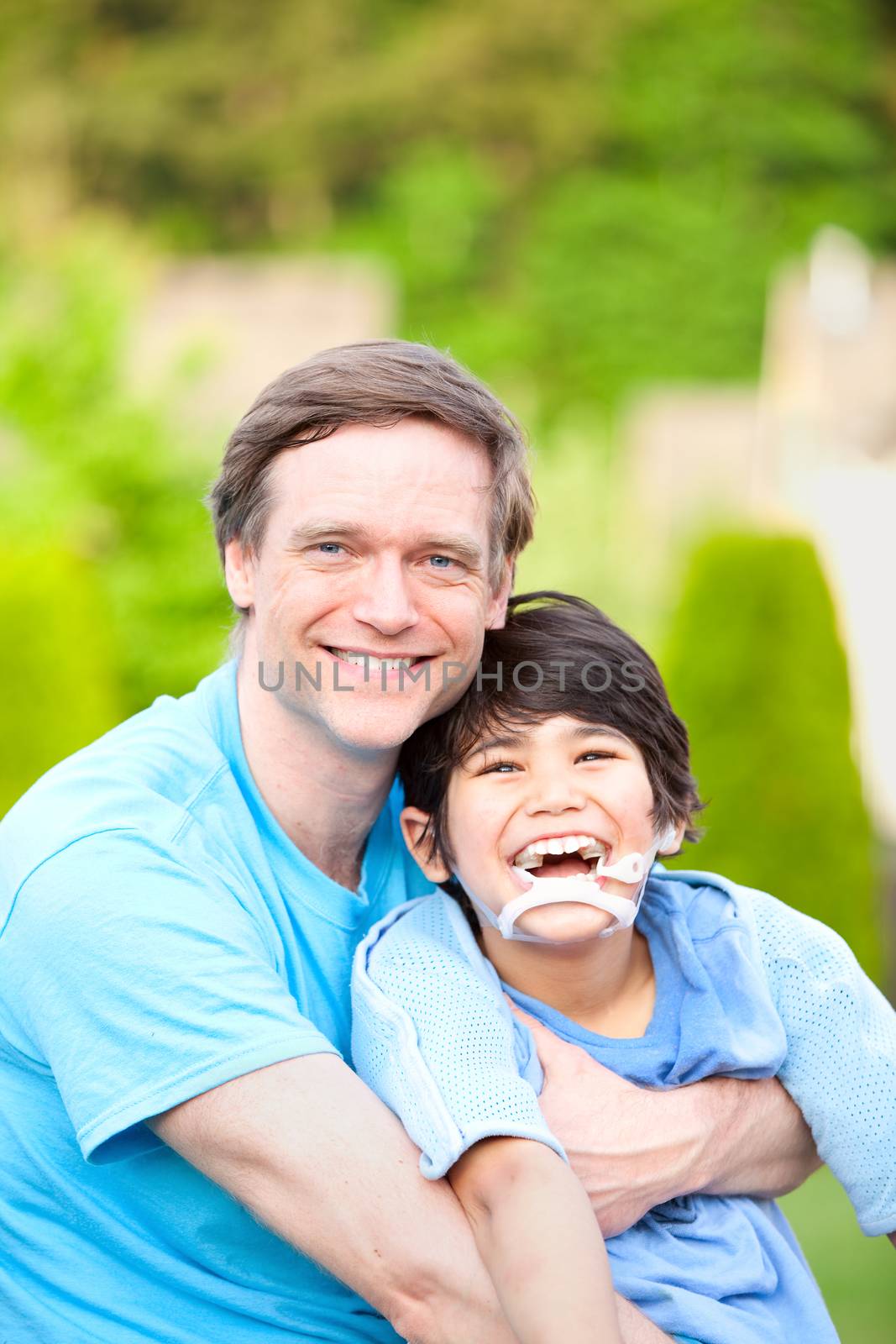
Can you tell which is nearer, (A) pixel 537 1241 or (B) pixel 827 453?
(A) pixel 537 1241

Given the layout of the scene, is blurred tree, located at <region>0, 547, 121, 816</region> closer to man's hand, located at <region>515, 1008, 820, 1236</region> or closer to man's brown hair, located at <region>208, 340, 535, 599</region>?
man's brown hair, located at <region>208, 340, 535, 599</region>

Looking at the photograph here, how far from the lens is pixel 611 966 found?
2.39 meters

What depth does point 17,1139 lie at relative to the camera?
6.89 ft

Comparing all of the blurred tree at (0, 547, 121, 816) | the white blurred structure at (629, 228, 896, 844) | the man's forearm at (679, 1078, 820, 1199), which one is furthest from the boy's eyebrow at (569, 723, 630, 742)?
the white blurred structure at (629, 228, 896, 844)

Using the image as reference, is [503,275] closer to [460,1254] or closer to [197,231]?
[197,231]

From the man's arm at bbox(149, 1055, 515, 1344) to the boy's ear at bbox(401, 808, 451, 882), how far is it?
0.57m

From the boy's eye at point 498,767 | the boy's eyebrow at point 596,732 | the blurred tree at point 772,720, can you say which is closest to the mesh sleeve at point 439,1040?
the boy's eye at point 498,767

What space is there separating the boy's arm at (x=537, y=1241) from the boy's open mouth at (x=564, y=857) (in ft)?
1.49

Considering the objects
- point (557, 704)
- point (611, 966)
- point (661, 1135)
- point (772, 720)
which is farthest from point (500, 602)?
point (772, 720)

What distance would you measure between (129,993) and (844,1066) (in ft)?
3.54

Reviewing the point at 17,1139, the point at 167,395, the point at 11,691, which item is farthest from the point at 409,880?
the point at 167,395

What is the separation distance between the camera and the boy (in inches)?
83.4

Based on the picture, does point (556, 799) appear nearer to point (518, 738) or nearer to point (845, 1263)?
point (518, 738)

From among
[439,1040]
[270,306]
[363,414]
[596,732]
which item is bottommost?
[439,1040]
